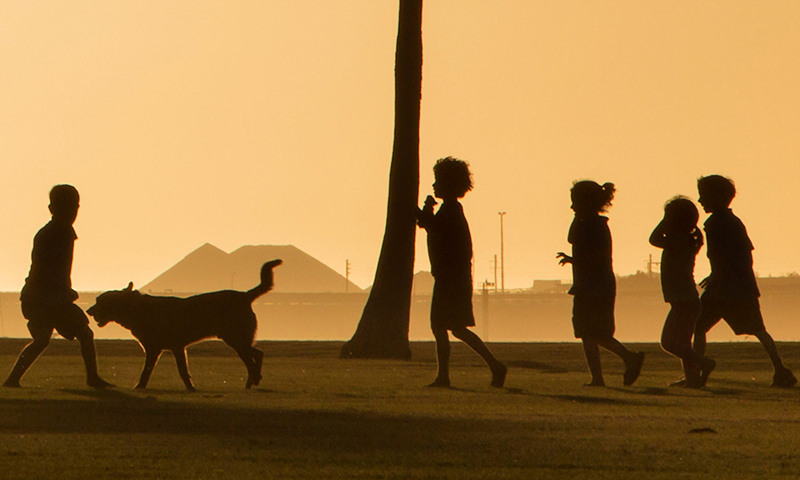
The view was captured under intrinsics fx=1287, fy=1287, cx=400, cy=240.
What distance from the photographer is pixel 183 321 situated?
10266mm

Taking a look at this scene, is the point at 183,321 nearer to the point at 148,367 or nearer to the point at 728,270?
the point at 148,367

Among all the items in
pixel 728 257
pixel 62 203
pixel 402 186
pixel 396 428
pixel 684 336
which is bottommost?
pixel 396 428

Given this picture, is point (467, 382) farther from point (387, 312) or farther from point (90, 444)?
point (387, 312)

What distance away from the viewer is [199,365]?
46.4 ft

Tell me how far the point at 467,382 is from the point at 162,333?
2605 mm

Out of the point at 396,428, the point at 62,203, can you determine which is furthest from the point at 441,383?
the point at 396,428

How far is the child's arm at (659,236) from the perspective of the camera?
10.3 m

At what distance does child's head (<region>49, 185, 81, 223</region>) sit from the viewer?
397 inches

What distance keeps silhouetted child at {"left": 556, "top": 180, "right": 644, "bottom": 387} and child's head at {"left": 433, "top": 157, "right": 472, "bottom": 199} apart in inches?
35.0

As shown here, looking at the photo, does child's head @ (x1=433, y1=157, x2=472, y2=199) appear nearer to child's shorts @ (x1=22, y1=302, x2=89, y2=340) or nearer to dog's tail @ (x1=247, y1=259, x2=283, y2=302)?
dog's tail @ (x1=247, y1=259, x2=283, y2=302)

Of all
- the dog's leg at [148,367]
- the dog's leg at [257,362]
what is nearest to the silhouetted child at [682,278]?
the dog's leg at [257,362]

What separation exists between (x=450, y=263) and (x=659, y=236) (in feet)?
5.52

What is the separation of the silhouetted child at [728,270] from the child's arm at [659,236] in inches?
18.7

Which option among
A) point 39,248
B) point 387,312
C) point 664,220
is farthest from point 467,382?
point 387,312
